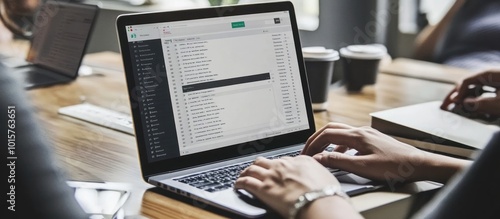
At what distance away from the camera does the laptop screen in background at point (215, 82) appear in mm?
1237

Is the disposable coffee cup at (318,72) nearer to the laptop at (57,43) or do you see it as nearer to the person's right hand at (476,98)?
the person's right hand at (476,98)

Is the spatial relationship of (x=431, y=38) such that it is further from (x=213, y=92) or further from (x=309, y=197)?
(x=309, y=197)

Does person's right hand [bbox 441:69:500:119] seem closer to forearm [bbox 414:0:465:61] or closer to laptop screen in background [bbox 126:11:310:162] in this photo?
laptop screen in background [bbox 126:11:310:162]

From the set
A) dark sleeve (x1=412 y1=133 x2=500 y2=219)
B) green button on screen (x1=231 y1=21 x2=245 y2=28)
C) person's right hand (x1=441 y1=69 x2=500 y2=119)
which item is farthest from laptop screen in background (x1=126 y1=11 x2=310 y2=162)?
dark sleeve (x1=412 y1=133 x2=500 y2=219)

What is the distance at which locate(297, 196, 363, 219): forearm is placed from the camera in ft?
3.17

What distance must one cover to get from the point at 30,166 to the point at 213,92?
0.68 meters

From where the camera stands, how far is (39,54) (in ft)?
7.22

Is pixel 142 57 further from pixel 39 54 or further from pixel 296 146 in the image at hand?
pixel 39 54

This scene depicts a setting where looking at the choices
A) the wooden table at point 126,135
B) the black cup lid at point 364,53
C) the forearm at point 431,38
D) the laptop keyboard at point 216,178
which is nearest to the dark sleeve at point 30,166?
the wooden table at point 126,135

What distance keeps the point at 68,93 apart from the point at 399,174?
108 cm

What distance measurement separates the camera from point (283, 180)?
1051mm

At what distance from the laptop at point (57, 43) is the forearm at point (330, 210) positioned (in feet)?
4.05

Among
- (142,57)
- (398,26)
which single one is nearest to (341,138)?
(142,57)

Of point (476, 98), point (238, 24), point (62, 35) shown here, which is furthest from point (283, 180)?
point (62, 35)
